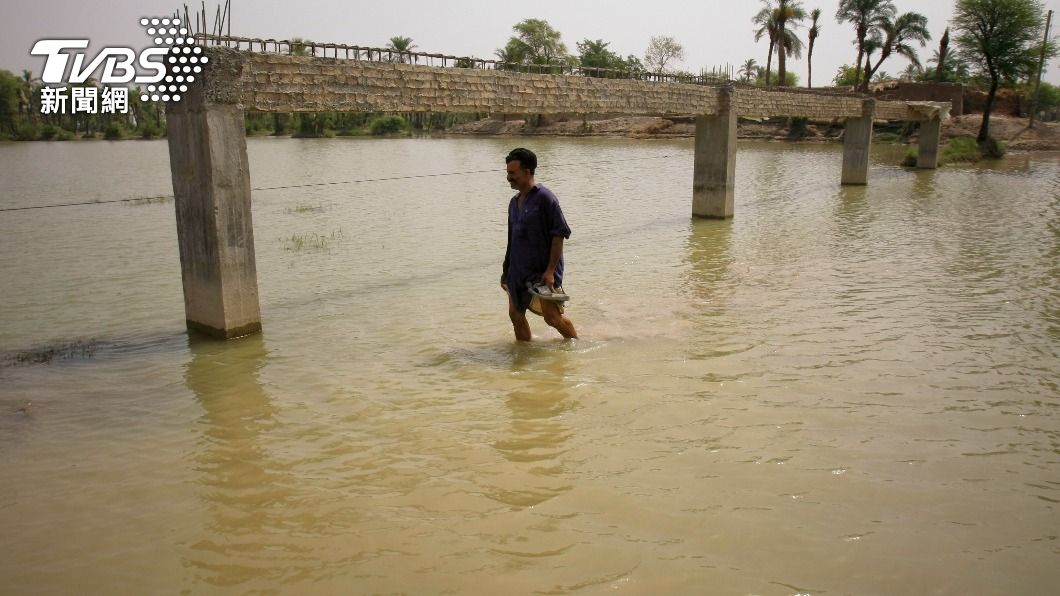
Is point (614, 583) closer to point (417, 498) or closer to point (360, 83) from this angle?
point (417, 498)

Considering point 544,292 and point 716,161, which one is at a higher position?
point 716,161

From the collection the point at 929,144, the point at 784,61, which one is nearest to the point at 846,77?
the point at 784,61

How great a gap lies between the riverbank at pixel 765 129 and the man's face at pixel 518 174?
38.9 meters

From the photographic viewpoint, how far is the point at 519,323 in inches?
245

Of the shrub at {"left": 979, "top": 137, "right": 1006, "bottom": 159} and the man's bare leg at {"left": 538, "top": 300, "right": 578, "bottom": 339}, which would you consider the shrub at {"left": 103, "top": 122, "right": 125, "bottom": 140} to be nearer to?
the shrub at {"left": 979, "top": 137, "right": 1006, "bottom": 159}

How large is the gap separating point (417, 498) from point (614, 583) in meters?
1.19

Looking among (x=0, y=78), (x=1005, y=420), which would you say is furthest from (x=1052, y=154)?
(x=0, y=78)

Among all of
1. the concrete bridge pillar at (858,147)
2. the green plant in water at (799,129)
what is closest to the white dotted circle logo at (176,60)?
the concrete bridge pillar at (858,147)

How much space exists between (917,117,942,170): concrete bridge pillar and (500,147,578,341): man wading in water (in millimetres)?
26079

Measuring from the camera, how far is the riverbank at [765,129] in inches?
1495

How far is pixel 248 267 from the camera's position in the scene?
687 centimetres

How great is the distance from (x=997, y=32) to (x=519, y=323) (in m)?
33.9

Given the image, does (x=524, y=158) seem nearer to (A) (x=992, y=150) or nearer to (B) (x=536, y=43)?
(A) (x=992, y=150)

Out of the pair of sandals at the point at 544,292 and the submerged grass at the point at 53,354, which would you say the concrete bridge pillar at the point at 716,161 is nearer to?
the pair of sandals at the point at 544,292
